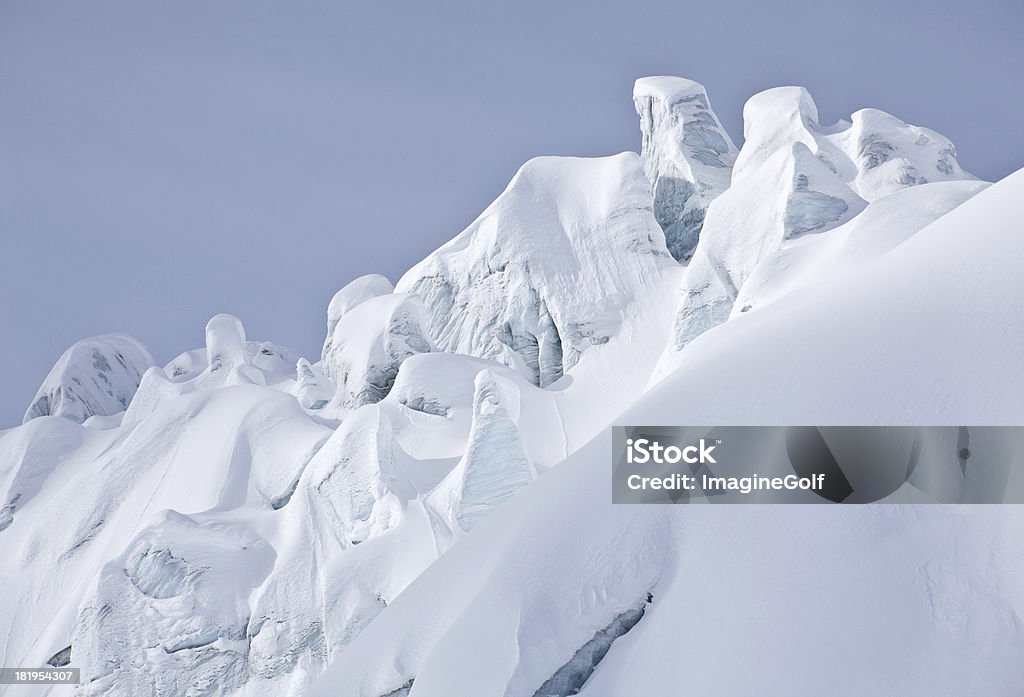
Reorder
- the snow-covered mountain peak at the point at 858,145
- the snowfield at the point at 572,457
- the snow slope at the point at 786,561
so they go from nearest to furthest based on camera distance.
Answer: the snow slope at the point at 786,561 → the snowfield at the point at 572,457 → the snow-covered mountain peak at the point at 858,145

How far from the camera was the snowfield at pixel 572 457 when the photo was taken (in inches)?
396

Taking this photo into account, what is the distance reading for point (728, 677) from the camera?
9.45m

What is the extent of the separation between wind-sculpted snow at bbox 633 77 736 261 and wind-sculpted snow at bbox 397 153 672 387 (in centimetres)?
188

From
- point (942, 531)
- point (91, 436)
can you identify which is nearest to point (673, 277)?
point (91, 436)

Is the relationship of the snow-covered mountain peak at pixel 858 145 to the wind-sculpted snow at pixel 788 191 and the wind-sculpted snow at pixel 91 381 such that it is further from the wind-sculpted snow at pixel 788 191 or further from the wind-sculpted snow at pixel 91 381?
the wind-sculpted snow at pixel 91 381

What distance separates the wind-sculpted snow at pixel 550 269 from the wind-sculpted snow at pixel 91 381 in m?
21.1

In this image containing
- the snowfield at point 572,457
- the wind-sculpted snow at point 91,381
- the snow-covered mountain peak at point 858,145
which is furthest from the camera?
the wind-sculpted snow at point 91,381

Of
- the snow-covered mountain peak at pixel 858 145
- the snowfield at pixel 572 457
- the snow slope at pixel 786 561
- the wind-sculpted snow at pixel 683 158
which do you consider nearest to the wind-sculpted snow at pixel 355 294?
the snowfield at pixel 572 457

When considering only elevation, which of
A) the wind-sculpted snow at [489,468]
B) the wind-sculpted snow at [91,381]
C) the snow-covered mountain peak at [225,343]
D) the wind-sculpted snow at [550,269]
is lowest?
the wind-sculpted snow at [91,381]

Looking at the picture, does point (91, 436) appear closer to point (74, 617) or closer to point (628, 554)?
point (74, 617)

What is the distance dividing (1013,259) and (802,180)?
65.5 ft

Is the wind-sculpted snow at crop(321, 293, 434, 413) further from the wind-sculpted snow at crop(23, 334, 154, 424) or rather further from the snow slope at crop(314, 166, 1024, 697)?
the snow slope at crop(314, 166, 1024, 697)

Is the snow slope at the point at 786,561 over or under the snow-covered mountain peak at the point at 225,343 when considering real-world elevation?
over

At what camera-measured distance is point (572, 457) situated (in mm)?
13867
